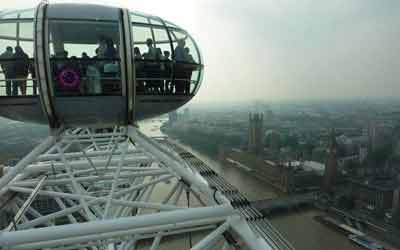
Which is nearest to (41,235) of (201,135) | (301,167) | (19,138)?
(301,167)

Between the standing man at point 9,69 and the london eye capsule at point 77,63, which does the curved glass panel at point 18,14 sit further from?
the standing man at point 9,69

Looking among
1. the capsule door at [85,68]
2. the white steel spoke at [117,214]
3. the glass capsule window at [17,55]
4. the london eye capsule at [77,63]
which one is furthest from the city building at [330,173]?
the glass capsule window at [17,55]

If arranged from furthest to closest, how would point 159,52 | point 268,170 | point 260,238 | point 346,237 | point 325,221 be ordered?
point 268,170
point 325,221
point 346,237
point 159,52
point 260,238

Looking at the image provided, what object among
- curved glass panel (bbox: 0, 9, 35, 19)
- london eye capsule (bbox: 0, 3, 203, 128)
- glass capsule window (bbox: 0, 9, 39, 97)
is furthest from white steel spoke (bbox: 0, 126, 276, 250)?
curved glass panel (bbox: 0, 9, 35, 19)

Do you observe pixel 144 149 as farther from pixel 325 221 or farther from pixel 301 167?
pixel 301 167

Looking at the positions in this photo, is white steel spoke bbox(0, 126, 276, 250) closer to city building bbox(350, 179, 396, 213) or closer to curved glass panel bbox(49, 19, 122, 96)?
curved glass panel bbox(49, 19, 122, 96)

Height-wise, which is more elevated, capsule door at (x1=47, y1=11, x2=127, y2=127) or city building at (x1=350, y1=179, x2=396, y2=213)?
capsule door at (x1=47, y1=11, x2=127, y2=127)
